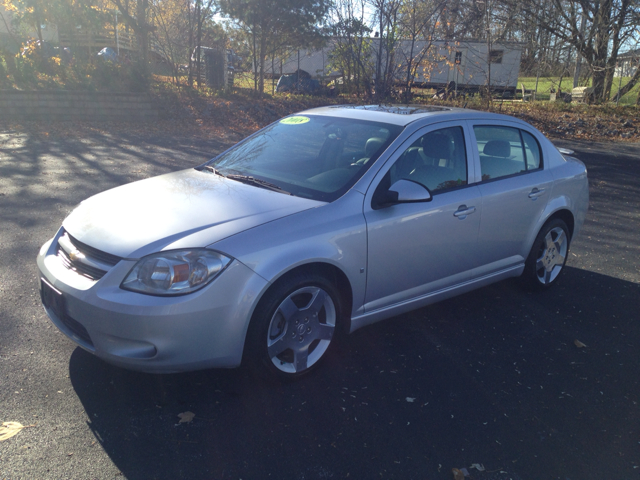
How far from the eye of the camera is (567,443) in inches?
120

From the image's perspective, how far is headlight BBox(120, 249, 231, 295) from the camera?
2916 millimetres

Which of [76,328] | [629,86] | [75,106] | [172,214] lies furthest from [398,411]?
[629,86]

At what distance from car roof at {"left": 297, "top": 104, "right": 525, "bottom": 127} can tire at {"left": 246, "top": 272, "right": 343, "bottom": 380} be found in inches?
60.8

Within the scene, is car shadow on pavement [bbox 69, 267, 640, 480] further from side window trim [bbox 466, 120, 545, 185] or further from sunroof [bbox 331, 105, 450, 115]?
sunroof [bbox 331, 105, 450, 115]

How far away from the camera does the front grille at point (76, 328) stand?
121 inches

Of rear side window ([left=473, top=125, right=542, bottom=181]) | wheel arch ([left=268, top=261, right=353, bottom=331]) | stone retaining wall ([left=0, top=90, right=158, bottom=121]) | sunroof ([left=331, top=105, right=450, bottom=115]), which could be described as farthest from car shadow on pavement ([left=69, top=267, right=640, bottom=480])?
stone retaining wall ([left=0, top=90, right=158, bottom=121])

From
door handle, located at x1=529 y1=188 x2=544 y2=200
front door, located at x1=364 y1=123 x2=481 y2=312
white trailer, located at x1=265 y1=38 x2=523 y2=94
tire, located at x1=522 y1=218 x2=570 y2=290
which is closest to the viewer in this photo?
front door, located at x1=364 y1=123 x2=481 y2=312

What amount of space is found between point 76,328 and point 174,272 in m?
0.74

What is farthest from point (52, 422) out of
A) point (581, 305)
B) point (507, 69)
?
point (507, 69)

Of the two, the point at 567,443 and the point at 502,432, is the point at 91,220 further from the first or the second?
the point at 567,443

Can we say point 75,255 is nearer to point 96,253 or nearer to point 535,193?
point 96,253

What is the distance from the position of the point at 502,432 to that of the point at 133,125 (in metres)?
13.8

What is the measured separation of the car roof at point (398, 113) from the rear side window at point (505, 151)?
0.14 m

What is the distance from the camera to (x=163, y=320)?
2.85 metres
